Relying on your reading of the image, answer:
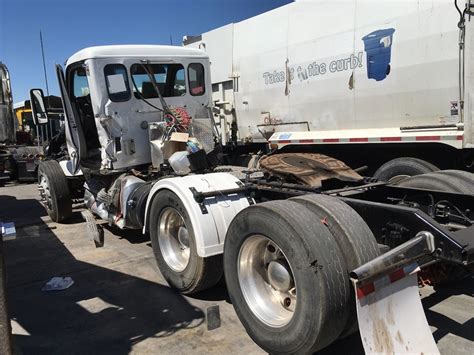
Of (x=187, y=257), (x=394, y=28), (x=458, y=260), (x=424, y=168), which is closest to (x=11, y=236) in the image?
(x=187, y=257)

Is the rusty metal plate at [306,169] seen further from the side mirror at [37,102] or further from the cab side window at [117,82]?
the side mirror at [37,102]

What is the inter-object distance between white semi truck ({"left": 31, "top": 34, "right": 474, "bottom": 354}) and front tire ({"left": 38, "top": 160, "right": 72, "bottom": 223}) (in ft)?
0.08

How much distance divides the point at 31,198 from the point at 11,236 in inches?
360

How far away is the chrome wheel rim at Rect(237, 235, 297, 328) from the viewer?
3.09 meters

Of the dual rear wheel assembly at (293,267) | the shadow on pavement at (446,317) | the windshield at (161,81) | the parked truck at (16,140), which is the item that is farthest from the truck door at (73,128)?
the shadow on pavement at (446,317)

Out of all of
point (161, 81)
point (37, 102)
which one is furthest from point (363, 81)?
point (37, 102)

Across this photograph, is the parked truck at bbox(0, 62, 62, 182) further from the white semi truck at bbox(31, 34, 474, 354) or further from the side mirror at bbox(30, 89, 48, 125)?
the white semi truck at bbox(31, 34, 474, 354)

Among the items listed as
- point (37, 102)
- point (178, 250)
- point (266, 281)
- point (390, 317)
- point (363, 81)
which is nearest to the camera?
point (390, 317)

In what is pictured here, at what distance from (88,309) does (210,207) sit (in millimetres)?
1422

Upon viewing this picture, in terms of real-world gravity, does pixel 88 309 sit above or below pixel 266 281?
below

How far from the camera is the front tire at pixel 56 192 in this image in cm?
719

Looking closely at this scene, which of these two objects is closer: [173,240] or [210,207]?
[210,207]

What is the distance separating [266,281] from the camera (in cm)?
329

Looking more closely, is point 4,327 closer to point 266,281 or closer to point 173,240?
point 266,281
